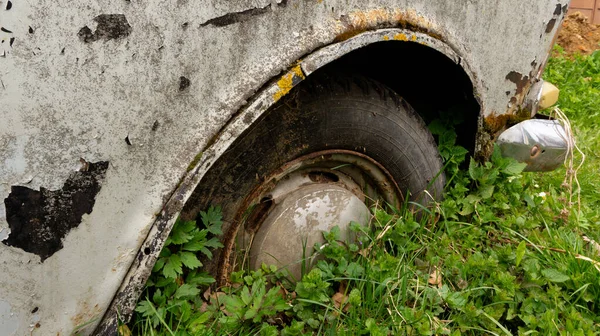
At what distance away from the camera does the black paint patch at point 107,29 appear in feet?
3.41

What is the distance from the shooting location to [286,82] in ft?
4.44

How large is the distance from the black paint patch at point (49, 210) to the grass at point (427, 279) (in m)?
0.33

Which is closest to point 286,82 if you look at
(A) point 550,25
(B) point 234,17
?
(B) point 234,17

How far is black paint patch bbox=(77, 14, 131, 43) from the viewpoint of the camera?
104 centimetres

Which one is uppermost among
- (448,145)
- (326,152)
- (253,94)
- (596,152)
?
(596,152)

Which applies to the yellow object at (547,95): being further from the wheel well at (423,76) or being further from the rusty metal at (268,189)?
the rusty metal at (268,189)

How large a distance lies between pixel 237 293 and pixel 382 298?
42cm

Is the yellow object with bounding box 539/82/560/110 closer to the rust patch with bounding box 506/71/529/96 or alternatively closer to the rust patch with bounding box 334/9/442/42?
the rust patch with bounding box 506/71/529/96

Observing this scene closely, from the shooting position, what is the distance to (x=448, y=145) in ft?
7.41

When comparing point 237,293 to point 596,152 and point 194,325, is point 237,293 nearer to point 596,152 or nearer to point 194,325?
point 194,325

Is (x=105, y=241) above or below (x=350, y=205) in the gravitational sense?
below

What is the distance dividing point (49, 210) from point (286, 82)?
580 millimetres

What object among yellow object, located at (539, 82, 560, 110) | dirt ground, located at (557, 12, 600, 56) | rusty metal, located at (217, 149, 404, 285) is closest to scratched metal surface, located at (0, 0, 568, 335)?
rusty metal, located at (217, 149, 404, 285)

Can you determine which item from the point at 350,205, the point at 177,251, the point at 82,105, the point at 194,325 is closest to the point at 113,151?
the point at 82,105
